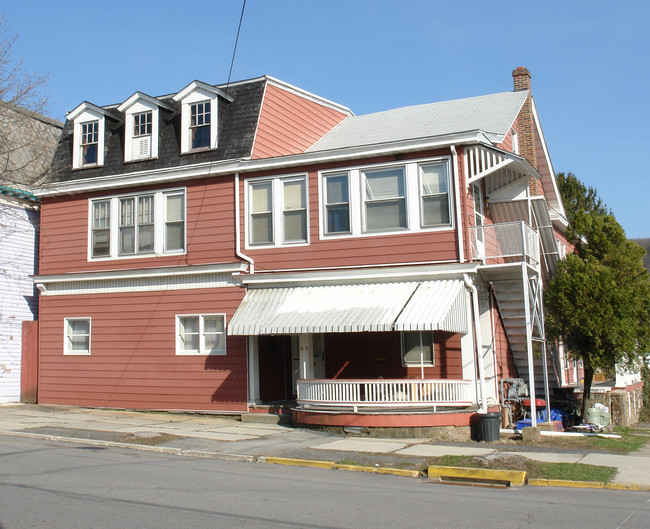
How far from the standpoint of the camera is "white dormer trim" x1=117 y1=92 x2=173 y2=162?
21.1 metres

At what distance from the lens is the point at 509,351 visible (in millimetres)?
20031

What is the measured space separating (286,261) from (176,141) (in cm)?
515

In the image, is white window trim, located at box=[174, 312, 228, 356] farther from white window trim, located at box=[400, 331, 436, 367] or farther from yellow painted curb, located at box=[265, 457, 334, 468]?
yellow painted curb, located at box=[265, 457, 334, 468]

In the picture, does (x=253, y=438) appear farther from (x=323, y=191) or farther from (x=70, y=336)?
(x=70, y=336)

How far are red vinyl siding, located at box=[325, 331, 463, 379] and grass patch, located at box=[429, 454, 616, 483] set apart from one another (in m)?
5.46

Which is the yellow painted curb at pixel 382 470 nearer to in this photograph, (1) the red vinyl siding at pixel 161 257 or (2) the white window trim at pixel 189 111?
(1) the red vinyl siding at pixel 161 257

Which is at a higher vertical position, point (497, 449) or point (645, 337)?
point (645, 337)

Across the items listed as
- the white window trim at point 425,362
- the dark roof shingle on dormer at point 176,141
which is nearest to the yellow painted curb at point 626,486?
the white window trim at point 425,362

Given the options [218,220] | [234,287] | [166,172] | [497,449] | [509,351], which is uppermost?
[166,172]

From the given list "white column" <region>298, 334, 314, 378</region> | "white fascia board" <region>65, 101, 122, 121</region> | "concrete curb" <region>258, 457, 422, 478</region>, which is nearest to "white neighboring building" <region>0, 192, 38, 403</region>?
"white fascia board" <region>65, 101, 122, 121</region>

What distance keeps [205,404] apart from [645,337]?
12151mm

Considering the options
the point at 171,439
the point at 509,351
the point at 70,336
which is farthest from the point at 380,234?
the point at 70,336

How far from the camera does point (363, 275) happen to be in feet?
58.0

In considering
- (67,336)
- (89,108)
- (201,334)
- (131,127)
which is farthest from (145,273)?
(89,108)
